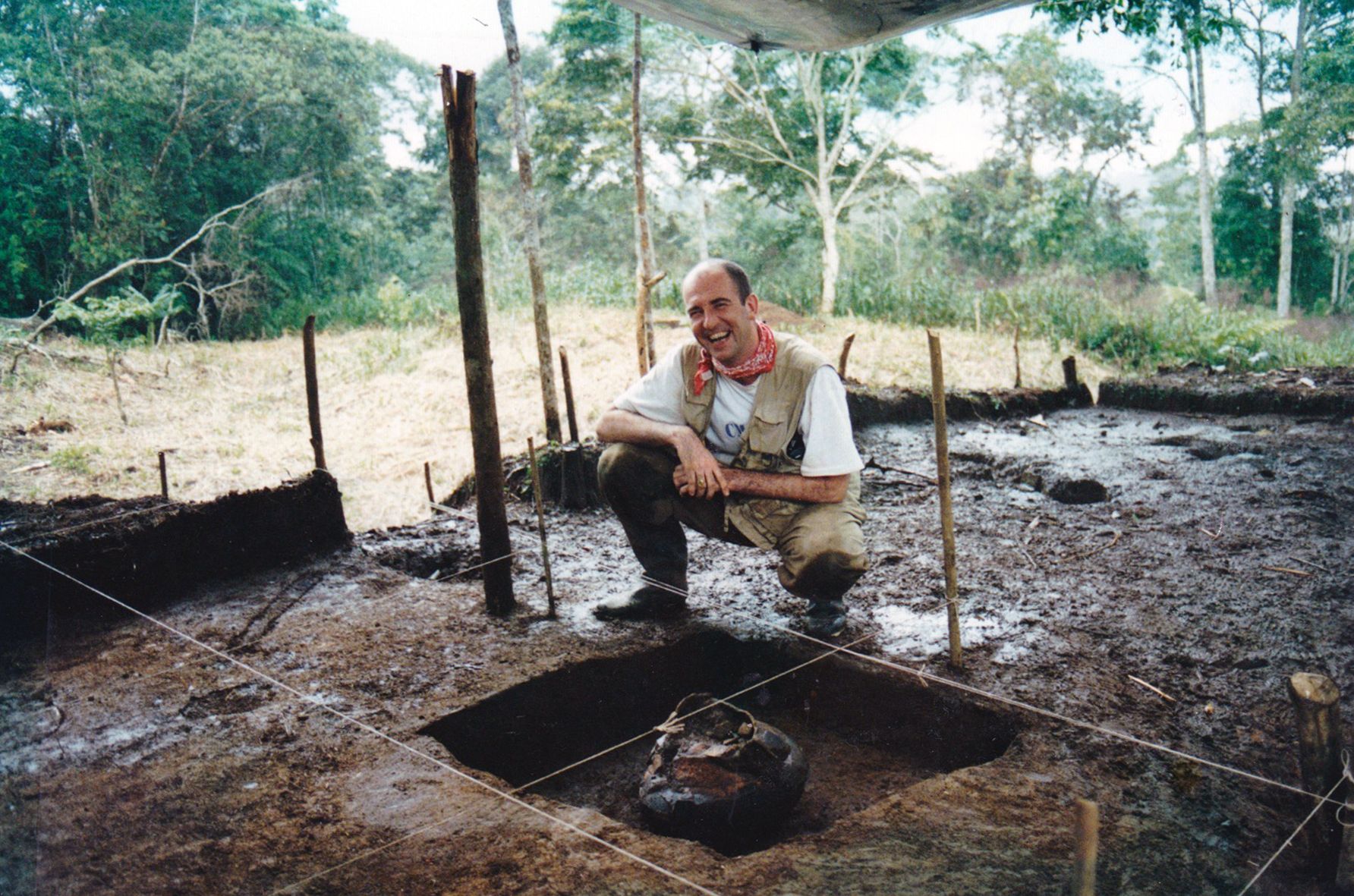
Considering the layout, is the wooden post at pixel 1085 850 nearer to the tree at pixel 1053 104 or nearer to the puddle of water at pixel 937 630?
the puddle of water at pixel 937 630

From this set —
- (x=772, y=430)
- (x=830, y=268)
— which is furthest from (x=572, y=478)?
(x=830, y=268)

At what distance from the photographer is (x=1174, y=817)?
181cm

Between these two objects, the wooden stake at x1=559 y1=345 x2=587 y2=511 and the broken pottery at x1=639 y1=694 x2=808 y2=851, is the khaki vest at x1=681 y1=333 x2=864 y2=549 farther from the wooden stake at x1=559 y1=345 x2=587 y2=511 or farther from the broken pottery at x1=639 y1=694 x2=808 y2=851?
Result: the wooden stake at x1=559 y1=345 x2=587 y2=511

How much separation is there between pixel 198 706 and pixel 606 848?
1.40m

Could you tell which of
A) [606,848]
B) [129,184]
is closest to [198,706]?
[606,848]

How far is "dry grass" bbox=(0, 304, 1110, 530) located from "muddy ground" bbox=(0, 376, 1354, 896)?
4004 mm

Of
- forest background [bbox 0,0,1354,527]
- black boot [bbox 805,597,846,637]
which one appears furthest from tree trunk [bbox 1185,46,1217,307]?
black boot [bbox 805,597,846,637]

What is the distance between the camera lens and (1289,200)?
14945mm

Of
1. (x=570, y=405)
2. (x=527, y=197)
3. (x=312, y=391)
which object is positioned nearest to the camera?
Result: (x=312, y=391)

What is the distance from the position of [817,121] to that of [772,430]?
14979mm

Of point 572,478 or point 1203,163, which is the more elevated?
point 1203,163

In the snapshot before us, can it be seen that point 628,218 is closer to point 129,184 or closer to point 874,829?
point 129,184

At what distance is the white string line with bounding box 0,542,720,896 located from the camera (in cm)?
164

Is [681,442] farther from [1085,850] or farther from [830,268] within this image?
[830,268]
